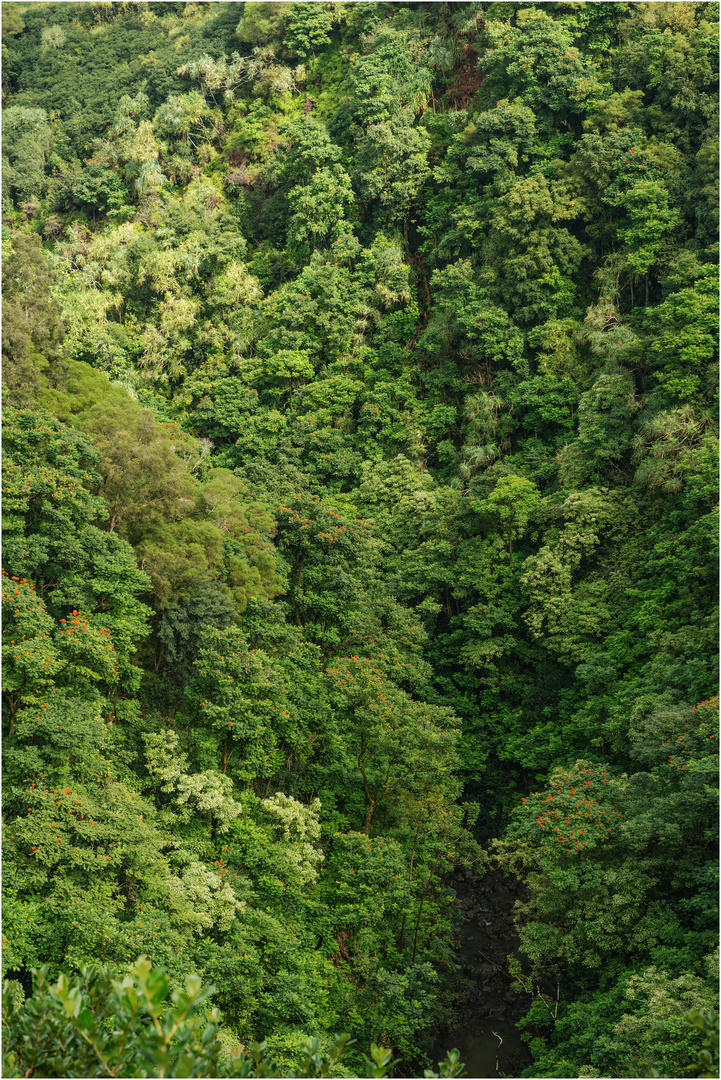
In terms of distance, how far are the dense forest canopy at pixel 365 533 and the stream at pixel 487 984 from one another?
2.07 ft

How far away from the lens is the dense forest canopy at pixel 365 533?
495 inches

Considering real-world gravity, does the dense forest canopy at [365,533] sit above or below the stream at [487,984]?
above

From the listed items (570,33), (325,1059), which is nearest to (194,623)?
(325,1059)

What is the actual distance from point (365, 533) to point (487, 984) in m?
10.4

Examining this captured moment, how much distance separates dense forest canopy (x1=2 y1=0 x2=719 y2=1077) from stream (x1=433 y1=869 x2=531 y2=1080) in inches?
24.8

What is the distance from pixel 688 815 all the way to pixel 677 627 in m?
5.39

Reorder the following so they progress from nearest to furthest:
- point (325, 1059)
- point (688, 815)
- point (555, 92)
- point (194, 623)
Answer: point (325, 1059), point (688, 815), point (194, 623), point (555, 92)

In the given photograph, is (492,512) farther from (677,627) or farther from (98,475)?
(98,475)

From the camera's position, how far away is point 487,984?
17766 millimetres

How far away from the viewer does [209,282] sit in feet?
95.7

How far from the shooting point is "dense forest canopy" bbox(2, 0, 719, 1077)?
12.6 meters

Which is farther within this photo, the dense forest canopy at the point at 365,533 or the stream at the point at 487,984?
the stream at the point at 487,984

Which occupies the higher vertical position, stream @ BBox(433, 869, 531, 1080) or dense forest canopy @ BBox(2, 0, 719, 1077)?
dense forest canopy @ BBox(2, 0, 719, 1077)

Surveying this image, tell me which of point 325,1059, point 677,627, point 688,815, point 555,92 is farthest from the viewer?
point 555,92
